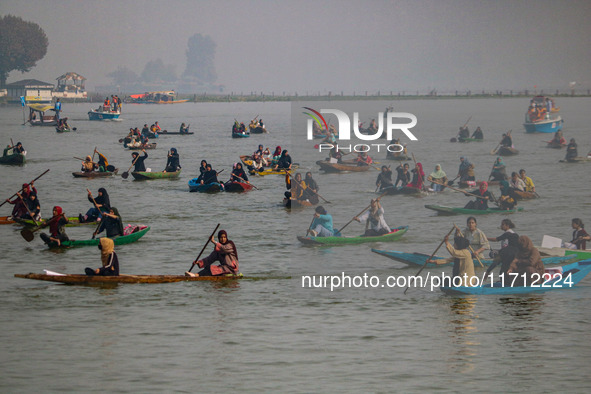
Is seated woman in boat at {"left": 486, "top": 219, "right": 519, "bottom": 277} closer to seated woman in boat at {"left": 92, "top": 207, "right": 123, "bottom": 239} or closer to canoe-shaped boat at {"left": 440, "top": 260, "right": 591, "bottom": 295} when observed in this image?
canoe-shaped boat at {"left": 440, "top": 260, "right": 591, "bottom": 295}

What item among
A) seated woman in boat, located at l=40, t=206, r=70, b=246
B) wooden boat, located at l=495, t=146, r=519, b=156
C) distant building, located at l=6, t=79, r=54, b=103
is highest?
distant building, located at l=6, t=79, r=54, b=103

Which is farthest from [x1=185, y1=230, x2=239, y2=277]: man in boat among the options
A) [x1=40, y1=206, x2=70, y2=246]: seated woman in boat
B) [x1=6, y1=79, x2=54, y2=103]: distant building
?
[x1=6, y1=79, x2=54, y2=103]: distant building

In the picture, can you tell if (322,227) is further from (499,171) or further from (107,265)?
(499,171)

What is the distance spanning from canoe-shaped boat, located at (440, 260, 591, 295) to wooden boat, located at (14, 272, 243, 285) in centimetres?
639

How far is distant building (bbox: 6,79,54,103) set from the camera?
176m

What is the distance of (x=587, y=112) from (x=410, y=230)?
136 m

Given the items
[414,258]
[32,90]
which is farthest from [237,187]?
[32,90]

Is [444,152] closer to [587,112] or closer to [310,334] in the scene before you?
[310,334]

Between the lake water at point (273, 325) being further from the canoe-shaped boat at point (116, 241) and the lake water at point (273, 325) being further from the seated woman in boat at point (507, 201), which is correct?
the seated woman in boat at point (507, 201)

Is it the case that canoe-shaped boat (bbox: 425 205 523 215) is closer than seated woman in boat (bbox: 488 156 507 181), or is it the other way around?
canoe-shaped boat (bbox: 425 205 523 215)

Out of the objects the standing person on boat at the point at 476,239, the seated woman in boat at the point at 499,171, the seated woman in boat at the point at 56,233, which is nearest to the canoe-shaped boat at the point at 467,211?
the seated woman in boat at the point at 499,171

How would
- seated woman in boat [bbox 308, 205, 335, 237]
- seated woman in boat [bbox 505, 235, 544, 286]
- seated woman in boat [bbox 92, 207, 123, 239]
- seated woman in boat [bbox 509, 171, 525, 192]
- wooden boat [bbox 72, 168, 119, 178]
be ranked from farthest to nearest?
1. wooden boat [bbox 72, 168, 119, 178]
2. seated woman in boat [bbox 509, 171, 525, 192]
3. seated woman in boat [bbox 308, 205, 335, 237]
4. seated woman in boat [bbox 92, 207, 123, 239]
5. seated woman in boat [bbox 505, 235, 544, 286]

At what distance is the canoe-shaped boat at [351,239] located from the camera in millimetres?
27734

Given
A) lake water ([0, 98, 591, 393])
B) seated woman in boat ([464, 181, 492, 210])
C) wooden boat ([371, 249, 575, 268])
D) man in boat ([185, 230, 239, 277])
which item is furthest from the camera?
seated woman in boat ([464, 181, 492, 210])
